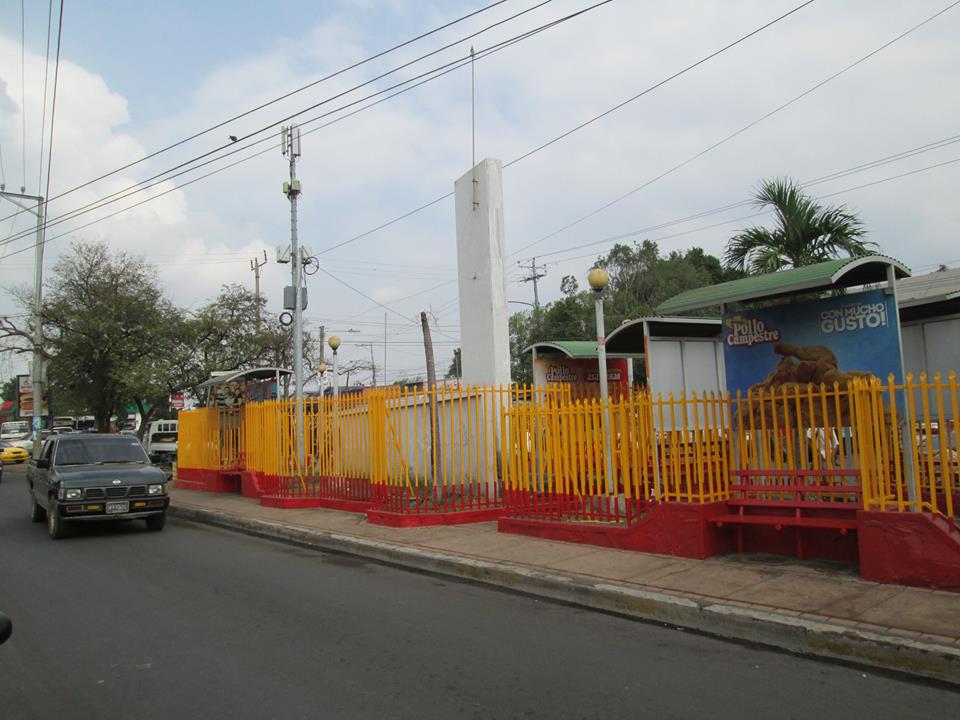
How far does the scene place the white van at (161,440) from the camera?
99.3 feet

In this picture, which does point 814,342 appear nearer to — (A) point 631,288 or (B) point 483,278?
(B) point 483,278

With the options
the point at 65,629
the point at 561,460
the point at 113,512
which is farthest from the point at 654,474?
the point at 113,512

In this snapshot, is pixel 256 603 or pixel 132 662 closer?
pixel 132 662

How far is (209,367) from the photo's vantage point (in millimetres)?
31484

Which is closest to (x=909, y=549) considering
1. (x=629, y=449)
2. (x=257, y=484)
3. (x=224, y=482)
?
(x=629, y=449)

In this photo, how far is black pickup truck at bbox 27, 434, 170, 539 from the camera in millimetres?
11688

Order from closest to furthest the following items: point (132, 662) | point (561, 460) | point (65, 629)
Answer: point (132, 662) → point (65, 629) → point (561, 460)

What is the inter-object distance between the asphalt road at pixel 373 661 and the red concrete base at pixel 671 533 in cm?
180

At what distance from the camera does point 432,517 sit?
11.3 metres

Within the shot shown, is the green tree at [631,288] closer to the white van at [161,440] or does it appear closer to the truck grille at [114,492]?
the white van at [161,440]

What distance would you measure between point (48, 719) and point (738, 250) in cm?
1115

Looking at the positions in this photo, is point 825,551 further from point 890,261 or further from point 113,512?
point 113,512

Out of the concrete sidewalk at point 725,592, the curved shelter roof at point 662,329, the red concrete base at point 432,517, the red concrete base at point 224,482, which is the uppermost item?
the curved shelter roof at point 662,329

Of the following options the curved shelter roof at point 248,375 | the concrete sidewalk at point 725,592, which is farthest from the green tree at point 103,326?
the concrete sidewalk at point 725,592
